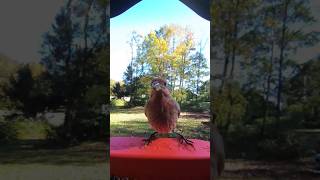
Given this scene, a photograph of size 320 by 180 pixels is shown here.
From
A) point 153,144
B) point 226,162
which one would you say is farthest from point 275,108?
point 153,144

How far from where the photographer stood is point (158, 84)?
21.8 feet

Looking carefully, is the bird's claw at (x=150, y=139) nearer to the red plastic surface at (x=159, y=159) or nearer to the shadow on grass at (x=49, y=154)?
the red plastic surface at (x=159, y=159)

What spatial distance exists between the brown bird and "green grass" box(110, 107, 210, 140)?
7cm

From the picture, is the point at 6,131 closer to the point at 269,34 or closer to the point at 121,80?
the point at 121,80

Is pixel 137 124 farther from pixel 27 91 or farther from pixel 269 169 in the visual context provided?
pixel 269 169

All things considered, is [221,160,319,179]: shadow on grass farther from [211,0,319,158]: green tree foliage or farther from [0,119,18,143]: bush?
[0,119,18,143]: bush

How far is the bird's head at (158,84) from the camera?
6617 mm

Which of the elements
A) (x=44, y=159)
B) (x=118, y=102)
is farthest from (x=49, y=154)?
(x=118, y=102)

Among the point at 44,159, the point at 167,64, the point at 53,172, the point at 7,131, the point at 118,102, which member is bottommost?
the point at 53,172

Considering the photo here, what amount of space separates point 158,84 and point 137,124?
567 millimetres

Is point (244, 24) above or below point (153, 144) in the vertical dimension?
above

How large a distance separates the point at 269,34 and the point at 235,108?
962 millimetres

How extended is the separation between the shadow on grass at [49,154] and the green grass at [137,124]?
11.9 inches

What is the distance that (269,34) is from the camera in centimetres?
622
